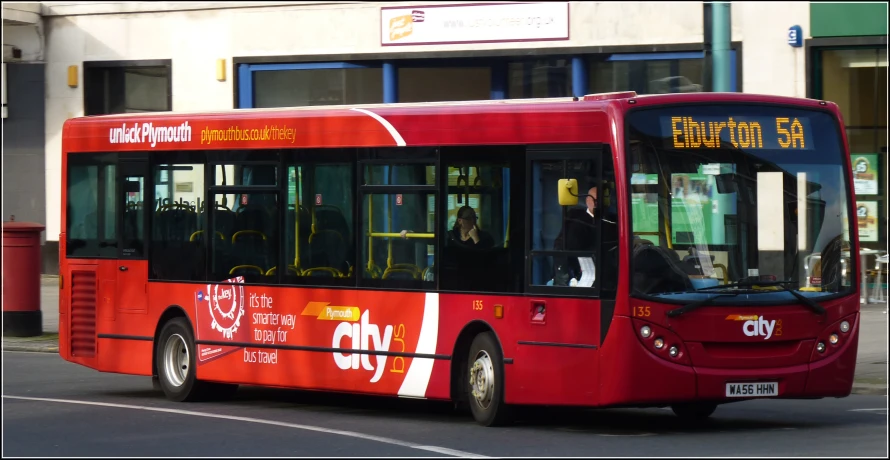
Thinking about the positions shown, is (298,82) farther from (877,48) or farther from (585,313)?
(585,313)

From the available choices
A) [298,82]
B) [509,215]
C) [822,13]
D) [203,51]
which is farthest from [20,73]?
[509,215]

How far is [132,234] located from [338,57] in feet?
35.4

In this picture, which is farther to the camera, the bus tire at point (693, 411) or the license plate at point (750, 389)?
the bus tire at point (693, 411)

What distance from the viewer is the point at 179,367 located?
14250 mm

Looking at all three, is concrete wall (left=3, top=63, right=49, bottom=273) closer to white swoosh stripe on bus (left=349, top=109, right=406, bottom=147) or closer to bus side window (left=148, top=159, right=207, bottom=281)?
bus side window (left=148, top=159, right=207, bottom=281)

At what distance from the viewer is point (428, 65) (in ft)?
80.0

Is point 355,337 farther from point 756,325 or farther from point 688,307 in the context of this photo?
point 756,325

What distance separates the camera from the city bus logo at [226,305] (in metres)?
13.6

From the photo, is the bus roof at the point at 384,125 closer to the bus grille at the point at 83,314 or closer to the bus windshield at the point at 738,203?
the bus windshield at the point at 738,203

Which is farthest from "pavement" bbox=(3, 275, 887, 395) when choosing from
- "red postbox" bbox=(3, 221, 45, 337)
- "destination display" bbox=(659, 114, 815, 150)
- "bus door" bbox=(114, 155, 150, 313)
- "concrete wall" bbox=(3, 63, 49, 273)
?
"bus door" bbox=(114, 155, 150, 313)

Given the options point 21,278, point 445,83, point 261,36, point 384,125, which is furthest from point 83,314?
point 261,36

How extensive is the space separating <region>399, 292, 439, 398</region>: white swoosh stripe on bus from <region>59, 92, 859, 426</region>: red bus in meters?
0.02

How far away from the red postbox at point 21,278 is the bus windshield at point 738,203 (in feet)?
38.6

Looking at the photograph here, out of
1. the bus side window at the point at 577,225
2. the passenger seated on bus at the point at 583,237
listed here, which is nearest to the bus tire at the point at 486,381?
the bus side window at the point at 577,225
